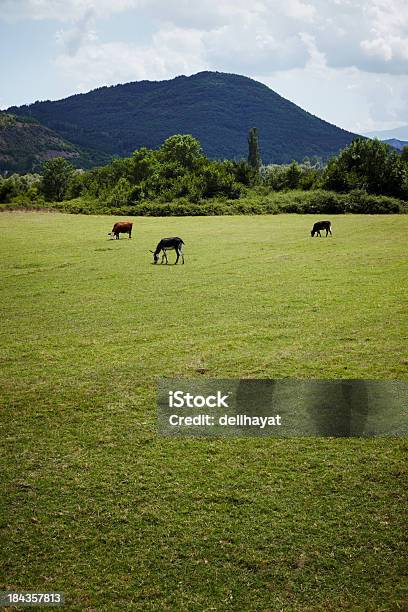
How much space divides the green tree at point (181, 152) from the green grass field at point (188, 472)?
236ft

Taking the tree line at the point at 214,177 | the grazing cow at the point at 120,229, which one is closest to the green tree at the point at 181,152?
the tree line at the point at 214,177

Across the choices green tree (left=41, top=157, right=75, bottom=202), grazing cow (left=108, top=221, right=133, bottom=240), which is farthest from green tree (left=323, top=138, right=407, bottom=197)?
green tree (left=41, top=157, right=75, bottom=202)

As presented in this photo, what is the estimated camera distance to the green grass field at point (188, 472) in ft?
18.7

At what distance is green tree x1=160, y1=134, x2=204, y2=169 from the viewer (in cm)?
8600

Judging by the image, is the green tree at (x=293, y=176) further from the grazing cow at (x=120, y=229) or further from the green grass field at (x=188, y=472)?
the green grass field at (x=188, y=472)

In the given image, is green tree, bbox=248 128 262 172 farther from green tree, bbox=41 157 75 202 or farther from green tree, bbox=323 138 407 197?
green tree, bbox=323 138 407 197

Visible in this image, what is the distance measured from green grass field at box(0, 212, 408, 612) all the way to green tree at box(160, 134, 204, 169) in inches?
2828

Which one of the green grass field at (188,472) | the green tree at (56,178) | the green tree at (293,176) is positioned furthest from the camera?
the green tree at (56,178)

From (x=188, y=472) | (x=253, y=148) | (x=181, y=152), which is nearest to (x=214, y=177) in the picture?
(x=181, y=152)

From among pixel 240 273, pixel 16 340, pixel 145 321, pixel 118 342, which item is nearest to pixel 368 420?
pixel 118 342

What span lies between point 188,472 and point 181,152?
8307cm

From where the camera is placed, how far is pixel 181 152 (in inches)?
3391

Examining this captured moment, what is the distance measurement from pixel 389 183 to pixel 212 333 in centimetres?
6543

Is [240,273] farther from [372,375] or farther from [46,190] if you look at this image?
[46,190]
